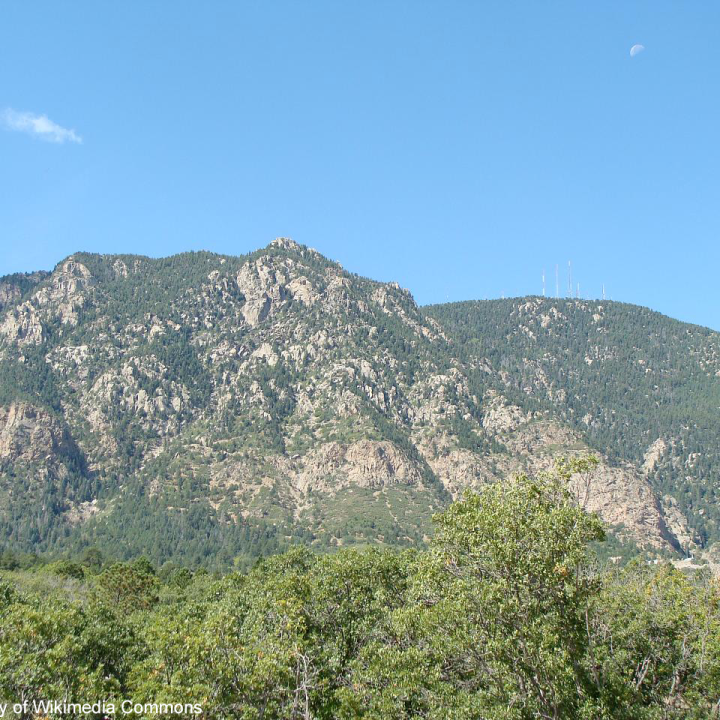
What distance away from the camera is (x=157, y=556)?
189m

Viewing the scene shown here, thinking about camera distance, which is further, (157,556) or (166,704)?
(157,556)

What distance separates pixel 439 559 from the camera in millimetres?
30688

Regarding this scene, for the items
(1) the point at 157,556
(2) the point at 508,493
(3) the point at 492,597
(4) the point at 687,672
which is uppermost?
(2) the point at 508,493

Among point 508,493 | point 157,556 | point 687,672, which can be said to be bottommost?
point 157,556

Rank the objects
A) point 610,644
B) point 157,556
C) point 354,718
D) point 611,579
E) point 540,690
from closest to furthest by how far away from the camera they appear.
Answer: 1. point 540,690
2. point 354,718
3. point 610,644
4. point 611,579
5. point 157,556

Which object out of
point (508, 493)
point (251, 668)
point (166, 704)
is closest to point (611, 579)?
point (508, 493)

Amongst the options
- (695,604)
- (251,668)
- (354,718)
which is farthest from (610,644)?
(251,668)

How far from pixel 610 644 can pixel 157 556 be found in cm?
17465

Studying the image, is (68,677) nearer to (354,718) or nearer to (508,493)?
(354,718)

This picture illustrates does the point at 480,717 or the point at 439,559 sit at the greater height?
the point at 439,559

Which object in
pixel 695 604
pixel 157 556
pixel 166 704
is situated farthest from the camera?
pixel 157 556

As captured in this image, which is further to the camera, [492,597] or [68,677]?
[68,677]

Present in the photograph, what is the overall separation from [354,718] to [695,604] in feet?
87.4

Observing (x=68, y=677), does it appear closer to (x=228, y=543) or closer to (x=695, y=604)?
(x=695, y=604)
